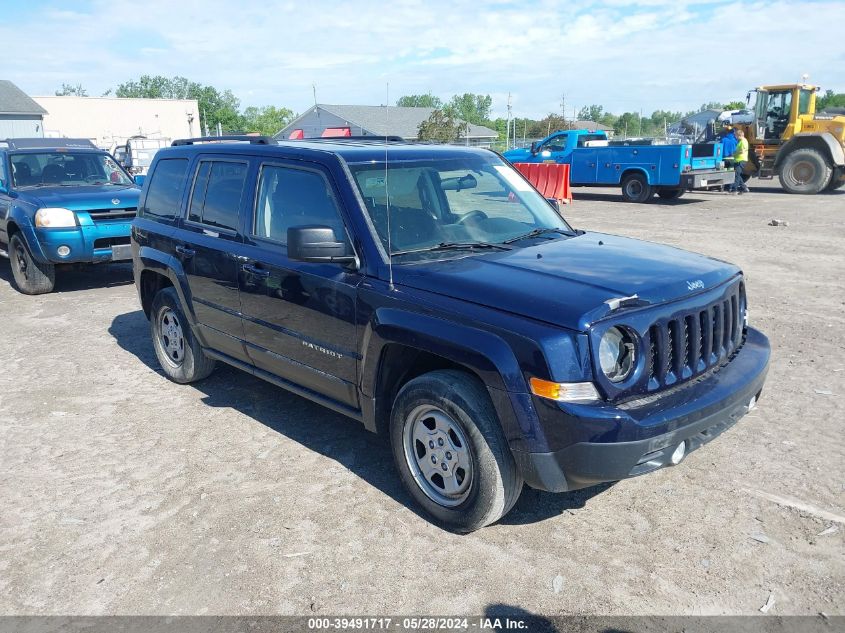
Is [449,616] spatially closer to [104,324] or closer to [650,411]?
[650,411]

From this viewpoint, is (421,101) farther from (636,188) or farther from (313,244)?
(313,244)

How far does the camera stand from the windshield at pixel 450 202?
418cm

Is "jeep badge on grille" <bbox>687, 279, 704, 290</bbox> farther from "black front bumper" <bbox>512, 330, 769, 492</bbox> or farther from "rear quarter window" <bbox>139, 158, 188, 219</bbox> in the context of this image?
"rear quarter window" <bbox>139, 158, 188, 219</bbox>

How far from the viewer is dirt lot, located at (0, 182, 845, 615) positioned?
3268 millimetres

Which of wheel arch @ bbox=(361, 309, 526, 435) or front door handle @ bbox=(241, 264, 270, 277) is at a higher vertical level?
front door handle @ bbox=(241, 264, 270, 277)

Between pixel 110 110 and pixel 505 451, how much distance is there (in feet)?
222

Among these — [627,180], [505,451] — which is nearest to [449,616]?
[505,451]

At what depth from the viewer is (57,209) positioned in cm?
906

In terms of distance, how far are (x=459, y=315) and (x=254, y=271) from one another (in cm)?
180

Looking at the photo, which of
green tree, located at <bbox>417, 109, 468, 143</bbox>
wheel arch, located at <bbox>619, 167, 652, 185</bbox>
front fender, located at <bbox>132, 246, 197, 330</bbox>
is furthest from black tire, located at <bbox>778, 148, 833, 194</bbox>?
front fender, located at <bbox>132, 246, 197, 330</bbox>

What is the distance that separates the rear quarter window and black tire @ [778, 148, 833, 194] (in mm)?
21015

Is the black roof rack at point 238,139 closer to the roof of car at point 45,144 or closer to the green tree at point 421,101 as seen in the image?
the roof of car at point 45,144

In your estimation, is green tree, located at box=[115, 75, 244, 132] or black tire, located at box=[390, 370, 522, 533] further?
green tree, located at box=[115, 75, 244, 132]

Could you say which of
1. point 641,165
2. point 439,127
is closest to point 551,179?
point 641,165
